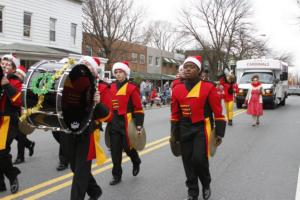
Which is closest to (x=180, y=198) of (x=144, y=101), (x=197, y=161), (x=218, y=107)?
(x=197, y=161)

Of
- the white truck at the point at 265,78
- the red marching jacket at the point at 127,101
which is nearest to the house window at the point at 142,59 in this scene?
the white truck at the point at 265,78

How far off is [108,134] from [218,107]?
1.94 meters

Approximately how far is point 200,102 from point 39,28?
22.2 metres

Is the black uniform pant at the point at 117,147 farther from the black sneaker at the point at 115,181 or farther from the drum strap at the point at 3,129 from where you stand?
the drum strap at the point at 3,129

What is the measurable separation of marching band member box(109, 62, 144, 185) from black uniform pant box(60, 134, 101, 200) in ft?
5.59

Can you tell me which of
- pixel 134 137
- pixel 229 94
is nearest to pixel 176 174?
pixel 134 137

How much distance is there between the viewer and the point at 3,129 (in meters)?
5.78

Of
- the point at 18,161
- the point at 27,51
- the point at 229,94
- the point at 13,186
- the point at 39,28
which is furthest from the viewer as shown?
the point at 39,28

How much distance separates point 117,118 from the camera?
21.8 ft

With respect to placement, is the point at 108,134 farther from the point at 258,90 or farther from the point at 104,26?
the point at 104,26

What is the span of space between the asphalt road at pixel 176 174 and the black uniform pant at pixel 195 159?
0.46 metres

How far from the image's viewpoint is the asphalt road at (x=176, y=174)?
6.06 m

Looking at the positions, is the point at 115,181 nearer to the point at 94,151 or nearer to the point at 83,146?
the point at 94,151

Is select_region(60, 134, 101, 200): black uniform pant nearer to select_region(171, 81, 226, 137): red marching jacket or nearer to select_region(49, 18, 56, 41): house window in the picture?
select_region(171, 81, 226, 137): red marching jacket
